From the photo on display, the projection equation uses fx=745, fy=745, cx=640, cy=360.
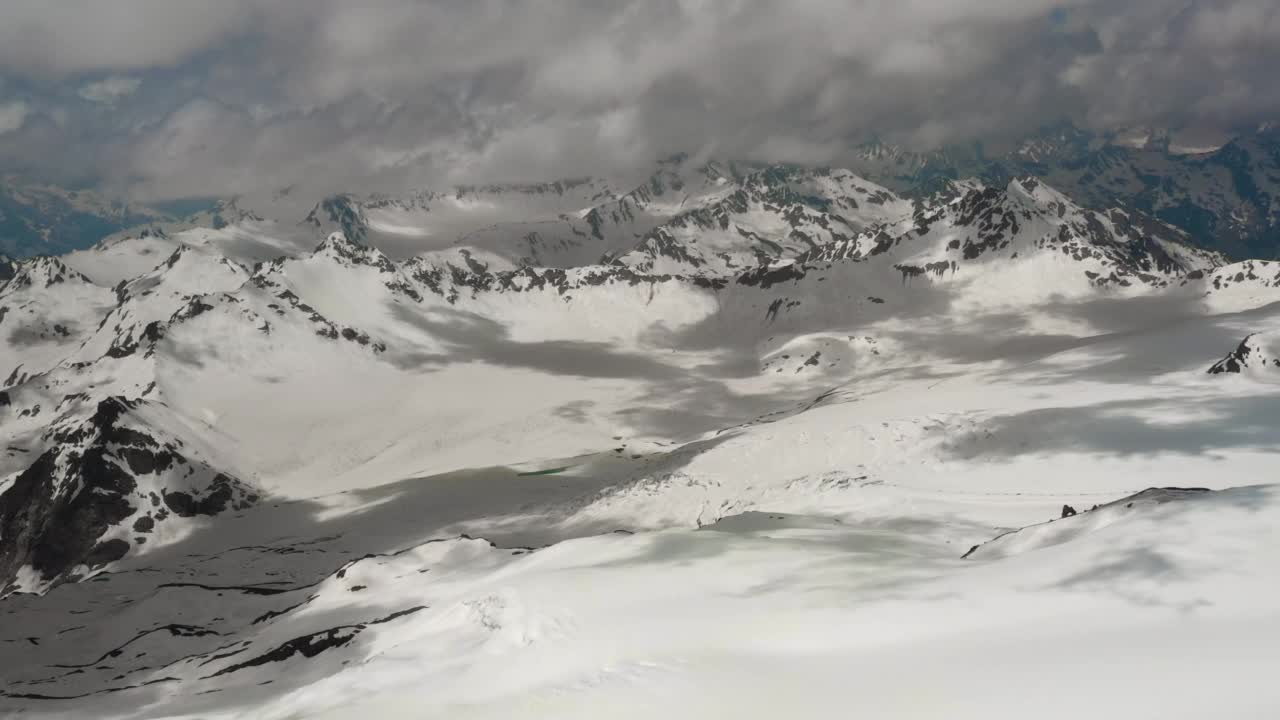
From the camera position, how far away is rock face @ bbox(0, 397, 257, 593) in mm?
122625

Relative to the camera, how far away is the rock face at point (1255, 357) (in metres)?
93.8

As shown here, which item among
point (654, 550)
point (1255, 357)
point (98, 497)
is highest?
point (98, 497)

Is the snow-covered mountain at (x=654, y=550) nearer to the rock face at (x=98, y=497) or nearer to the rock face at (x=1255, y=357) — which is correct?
the rock face at (x=98, y=497)

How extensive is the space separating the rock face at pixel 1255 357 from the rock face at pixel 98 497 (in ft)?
543

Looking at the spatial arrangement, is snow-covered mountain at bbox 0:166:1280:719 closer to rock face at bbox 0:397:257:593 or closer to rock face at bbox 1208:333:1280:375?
rock face at bbox 0:397:257:593

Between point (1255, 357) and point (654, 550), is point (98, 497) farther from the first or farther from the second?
point (1255, 357)

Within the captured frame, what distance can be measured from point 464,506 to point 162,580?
152 feet

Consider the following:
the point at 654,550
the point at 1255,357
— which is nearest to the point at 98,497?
the point at 654,550

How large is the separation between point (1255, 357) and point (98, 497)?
178 meters

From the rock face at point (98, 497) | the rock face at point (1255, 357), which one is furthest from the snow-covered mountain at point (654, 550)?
the rock face at point (1255, 357)

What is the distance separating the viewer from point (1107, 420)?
261 ft

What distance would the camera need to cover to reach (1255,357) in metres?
95.2

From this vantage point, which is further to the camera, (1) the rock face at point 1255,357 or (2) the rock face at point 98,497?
(2) the rock face at point 98,497

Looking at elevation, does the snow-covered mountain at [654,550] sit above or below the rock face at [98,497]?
below
